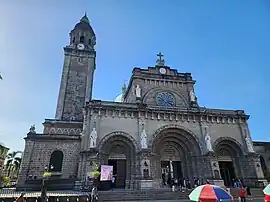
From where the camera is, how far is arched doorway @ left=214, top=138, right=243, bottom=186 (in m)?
22.3

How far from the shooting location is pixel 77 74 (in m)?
30.3

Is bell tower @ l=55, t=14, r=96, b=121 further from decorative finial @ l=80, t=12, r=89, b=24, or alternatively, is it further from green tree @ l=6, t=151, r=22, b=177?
green tree @ l=6, t=151, r=22, b=177

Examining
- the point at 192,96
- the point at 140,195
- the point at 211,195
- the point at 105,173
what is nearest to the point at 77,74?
the point at 105,173

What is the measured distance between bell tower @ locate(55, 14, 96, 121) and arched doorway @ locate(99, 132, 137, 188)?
888 centimetres

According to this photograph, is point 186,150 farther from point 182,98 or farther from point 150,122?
point 182,98

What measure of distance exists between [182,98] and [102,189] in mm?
16587

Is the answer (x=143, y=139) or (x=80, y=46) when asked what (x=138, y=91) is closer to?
(x=143, y=139)

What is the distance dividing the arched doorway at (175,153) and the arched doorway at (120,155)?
295 centimetres

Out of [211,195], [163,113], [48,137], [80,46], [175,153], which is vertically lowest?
[211,195]

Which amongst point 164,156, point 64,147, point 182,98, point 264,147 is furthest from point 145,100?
point 264,147

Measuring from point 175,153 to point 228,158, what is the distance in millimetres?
6794

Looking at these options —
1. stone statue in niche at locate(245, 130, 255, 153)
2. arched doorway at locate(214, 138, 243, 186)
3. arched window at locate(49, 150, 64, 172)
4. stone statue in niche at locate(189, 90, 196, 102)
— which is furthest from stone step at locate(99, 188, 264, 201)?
stone statue in niche at locate(189, 90, 196, 102)

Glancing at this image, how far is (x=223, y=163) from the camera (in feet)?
75.5

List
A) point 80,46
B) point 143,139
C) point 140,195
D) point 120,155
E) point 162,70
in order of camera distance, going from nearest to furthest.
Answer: point 140,195, point 143,139, point 120,155, point 162,70, point 80,46
